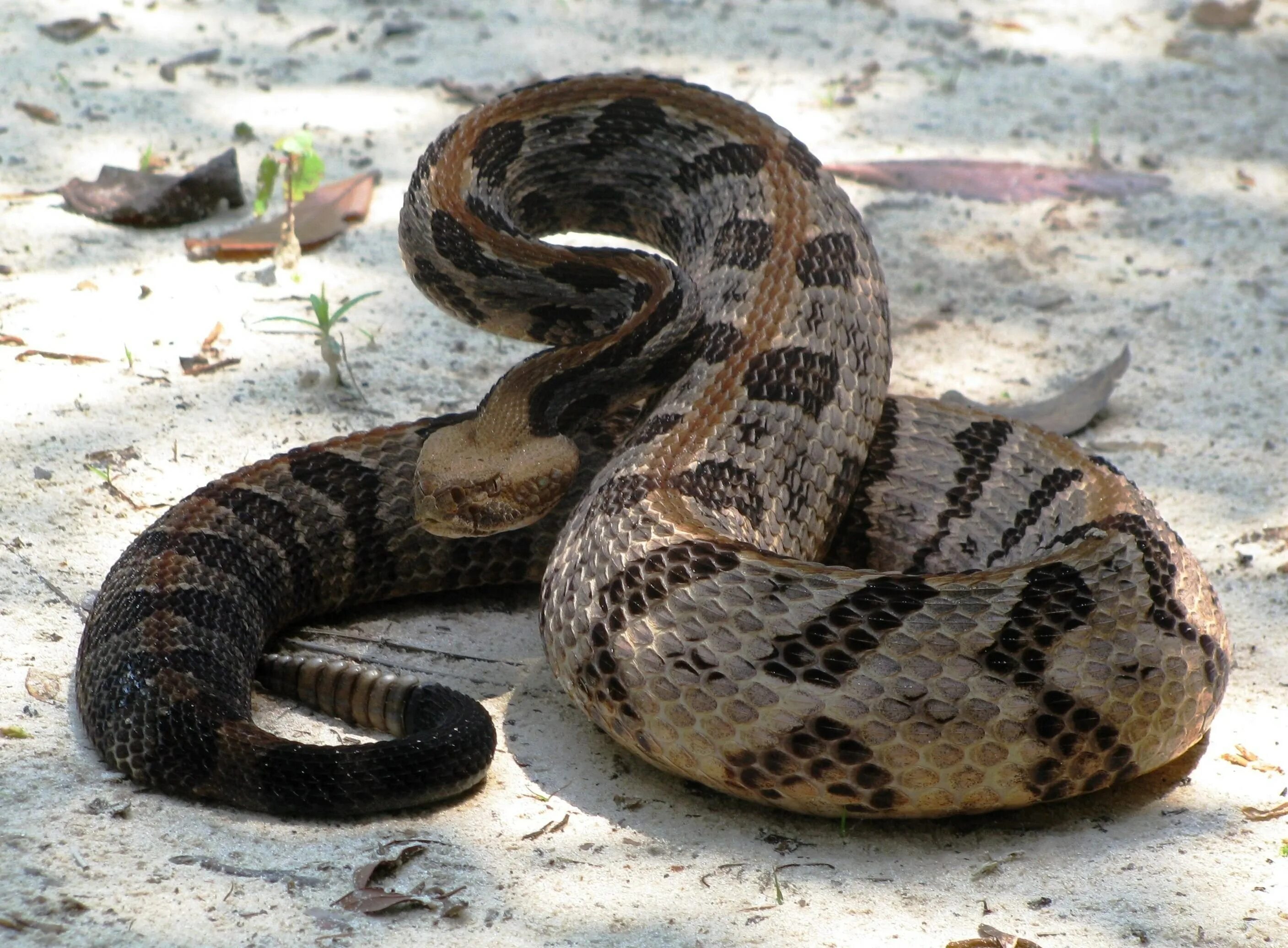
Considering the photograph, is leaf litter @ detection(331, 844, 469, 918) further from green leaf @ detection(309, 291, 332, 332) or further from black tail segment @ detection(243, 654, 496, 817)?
green leaf @ detection(309, 291, 332, 332)

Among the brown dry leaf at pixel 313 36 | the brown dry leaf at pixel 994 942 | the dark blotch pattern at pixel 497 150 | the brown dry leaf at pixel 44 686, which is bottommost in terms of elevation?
the brown dry leaf at pixel 44 686

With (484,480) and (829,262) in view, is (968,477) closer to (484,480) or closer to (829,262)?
(829,262)

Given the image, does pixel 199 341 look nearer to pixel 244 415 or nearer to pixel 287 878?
pixel 244 415

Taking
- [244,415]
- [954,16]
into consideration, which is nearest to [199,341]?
[244,415]

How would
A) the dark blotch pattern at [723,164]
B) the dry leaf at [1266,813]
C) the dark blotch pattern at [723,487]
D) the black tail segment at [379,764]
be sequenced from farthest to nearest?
the dark blotch pattern at [723,164], the dark blotch pattern at [723,487], the dry leaf at [1266,813], the black tail segment at [379,764]

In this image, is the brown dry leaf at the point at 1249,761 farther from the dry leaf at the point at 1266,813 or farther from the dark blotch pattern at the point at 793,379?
the dark blotch pattern at the point at 793,379

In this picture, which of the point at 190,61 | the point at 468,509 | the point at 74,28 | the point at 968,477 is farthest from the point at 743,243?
the point at 74,28

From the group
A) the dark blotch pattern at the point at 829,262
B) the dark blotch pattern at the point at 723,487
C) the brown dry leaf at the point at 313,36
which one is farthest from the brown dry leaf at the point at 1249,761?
the brown dry leaf at the point at 313,36
